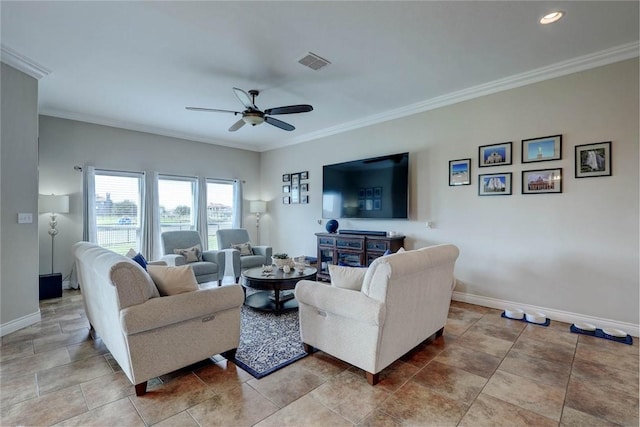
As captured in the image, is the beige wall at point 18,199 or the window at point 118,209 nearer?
the beige wall at point 18,199

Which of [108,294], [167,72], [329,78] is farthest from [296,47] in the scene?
[108,294]

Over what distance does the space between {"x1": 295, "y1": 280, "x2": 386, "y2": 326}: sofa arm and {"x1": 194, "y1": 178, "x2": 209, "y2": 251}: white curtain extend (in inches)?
177

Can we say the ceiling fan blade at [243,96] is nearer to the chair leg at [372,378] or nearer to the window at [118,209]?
the chair leg at [372,378]

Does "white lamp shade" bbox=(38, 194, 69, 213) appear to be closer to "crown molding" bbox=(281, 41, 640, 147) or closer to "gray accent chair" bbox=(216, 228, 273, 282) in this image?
"gray accent chair" bbox=(216, 228, 273, 282)

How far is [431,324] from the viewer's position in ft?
9.14

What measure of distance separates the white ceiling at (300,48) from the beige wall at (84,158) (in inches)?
22.4

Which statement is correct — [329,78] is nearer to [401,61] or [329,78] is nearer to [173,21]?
[401,61]

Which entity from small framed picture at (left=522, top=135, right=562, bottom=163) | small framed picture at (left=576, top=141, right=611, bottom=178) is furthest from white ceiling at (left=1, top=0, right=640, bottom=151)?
small framed picture at (left=576, top=141, right=611, bottom=178)

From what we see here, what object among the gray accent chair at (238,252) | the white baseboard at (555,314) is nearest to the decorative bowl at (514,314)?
the white baseboard at (555,314)

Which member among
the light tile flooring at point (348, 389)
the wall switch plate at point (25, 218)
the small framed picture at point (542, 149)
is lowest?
the light tile flooring at point (348, 389)

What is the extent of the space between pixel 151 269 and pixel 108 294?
32 cm

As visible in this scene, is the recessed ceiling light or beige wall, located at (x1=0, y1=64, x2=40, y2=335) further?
beige wall, located at (x1=0, y1=64, x2=40, y2=335)

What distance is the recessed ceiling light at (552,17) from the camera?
8.34 feet

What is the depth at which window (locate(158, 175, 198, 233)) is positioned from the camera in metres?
6.03
